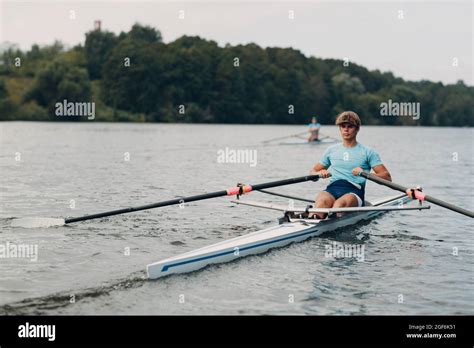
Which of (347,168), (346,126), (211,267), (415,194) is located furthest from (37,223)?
(415,194)

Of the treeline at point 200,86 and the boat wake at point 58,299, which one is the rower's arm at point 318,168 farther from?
the treeline at point 200,86

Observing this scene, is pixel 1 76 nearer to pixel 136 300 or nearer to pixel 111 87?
pixel 111 87

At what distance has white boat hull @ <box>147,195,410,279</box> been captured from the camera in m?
8.67

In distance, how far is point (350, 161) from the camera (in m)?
11.3

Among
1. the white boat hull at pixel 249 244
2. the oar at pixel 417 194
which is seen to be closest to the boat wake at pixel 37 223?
the white boat hull at pixel 249 244

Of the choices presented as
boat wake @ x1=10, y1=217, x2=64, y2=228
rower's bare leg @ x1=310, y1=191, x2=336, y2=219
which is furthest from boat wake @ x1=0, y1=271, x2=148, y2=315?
boat wake @ x1=10, y1=217, x2=64, y2=228

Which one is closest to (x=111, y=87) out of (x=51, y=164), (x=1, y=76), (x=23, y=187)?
(x=1, y=76)

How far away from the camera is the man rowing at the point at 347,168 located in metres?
11.1

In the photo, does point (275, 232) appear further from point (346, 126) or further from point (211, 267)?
point (346, 126)

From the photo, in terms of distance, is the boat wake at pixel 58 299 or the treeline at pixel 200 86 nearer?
the boat wake at pixel 58 299

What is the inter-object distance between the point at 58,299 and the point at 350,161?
5635mm

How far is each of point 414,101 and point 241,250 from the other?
334ft

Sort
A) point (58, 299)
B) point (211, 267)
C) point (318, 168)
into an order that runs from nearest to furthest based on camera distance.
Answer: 1. point (58, 299)
2. point (211, 267)
3. point (318, 168)

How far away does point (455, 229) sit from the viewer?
13.5 metres
